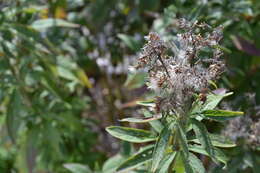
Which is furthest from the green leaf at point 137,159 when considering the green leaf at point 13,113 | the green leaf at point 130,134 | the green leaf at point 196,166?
the green leaf at point 13,113

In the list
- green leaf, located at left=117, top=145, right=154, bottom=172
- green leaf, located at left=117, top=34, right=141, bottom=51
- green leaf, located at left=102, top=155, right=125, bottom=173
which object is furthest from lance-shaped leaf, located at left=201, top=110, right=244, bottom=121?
green leaf, located at left=117, top=34, right=141, bottom=51

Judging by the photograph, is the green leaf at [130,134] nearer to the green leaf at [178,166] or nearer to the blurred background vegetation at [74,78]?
the green leaf at [178,166]

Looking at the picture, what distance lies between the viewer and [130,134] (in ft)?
3.94

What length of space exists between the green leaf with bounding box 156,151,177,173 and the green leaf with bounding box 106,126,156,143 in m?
0.09

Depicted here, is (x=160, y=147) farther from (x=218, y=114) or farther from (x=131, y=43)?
(x=131, y=43)

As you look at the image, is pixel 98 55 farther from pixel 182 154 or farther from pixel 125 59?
pixel 182 154

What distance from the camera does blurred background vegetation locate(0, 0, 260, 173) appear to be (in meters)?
1.77

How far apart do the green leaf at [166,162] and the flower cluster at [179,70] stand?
13cm

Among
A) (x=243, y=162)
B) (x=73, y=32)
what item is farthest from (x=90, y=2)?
(x=243, y=162)

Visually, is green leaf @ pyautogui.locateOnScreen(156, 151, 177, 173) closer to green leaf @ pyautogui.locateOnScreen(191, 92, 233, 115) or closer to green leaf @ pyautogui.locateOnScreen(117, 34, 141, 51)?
green leaf @ pyautogui.locateOnScreen(191, 92, 233, 115)

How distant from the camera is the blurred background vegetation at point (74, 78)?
69.7 inches

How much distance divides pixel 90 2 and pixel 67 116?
34.4 inches

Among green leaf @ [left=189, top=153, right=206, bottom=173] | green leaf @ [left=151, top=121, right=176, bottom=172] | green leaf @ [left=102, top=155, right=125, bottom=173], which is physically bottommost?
green leaf @ [left=102, top=155, right=125, bottom=173]

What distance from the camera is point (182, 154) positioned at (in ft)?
3.66
